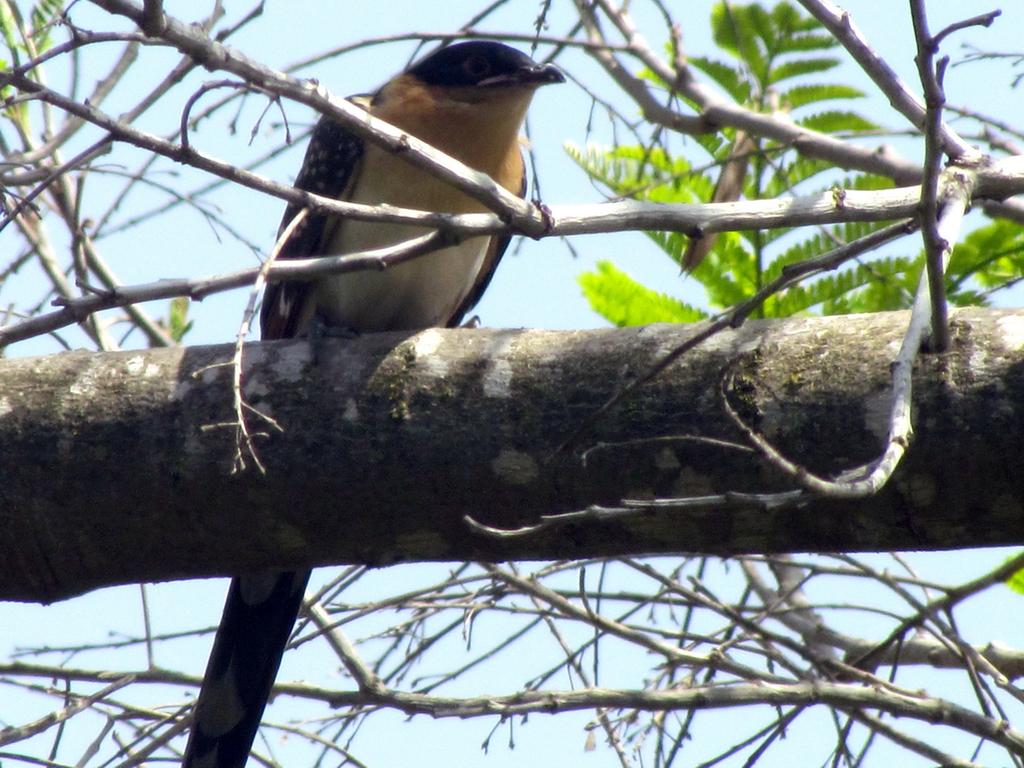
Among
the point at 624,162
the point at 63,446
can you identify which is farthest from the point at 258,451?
the point at 624,162

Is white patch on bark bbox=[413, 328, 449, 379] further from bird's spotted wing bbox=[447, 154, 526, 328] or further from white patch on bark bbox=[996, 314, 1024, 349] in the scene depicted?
bird's spotted wing bbox=[447, 154, 526, 328]

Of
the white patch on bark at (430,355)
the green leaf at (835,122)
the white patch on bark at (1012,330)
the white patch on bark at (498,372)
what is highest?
the green leaf at (835,122)

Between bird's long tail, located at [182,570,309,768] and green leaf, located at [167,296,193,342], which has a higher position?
green leaf, located at [167,296,193,342]

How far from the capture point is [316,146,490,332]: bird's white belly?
175 inches

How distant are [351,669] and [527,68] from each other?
2.39m

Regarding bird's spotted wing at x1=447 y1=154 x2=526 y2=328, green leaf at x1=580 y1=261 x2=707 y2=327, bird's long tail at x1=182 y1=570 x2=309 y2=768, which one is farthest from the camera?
bird's spotted wing at x1=447 y1=154 x2=526 y2=328

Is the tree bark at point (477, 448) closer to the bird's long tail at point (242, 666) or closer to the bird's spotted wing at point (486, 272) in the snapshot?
the bird's long tail at point (242, 666)

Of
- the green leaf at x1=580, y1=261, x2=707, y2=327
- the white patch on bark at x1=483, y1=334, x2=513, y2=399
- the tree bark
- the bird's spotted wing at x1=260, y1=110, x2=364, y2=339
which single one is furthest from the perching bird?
the white patch on bark at x1=483, y1=334, x2=513, y2=399

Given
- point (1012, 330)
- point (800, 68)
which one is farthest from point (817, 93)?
point (1012, 330)

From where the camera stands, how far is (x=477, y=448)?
2.74 metres

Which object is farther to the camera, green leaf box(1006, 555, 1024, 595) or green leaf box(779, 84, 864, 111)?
green leaf box(779, 84, 864, 111)

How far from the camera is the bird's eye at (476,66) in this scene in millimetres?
4941

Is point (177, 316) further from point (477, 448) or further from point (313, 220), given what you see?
point (477, 448)

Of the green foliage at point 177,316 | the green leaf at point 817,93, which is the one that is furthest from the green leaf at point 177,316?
the green leaf at point 817,93
